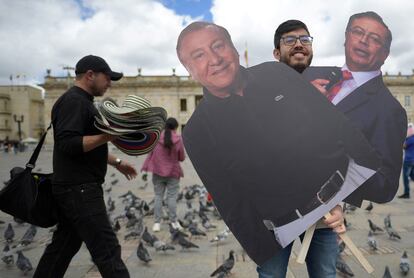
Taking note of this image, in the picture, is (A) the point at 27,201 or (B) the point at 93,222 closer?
(B) the point at 93,222

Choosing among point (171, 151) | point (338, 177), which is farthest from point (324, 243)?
point (171, 151)

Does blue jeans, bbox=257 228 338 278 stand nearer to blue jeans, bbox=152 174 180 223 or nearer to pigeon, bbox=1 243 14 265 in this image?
pigeon, bbox=1 243 14 265

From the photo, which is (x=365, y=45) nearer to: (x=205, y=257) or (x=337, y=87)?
(x=337, y=87)

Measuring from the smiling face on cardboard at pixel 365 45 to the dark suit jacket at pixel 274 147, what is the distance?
0.39 metres

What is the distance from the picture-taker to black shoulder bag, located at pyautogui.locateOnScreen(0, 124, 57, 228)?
2.75m

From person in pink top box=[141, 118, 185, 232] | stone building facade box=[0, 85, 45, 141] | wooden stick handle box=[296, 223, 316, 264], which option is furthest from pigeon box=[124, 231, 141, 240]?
stone building facade box=[0, 85, 45, 141]

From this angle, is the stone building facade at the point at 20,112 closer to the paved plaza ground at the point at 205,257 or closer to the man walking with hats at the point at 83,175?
the paved plaza ground at the point at 205,257

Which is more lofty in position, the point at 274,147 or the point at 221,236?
the point at 274,147

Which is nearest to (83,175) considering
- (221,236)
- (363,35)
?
(363,35)

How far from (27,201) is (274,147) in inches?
71.2

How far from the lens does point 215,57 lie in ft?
7.34

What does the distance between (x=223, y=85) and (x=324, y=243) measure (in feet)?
3.72

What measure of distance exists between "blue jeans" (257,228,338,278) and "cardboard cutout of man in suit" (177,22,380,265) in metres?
0.10

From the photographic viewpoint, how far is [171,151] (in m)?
6.06
